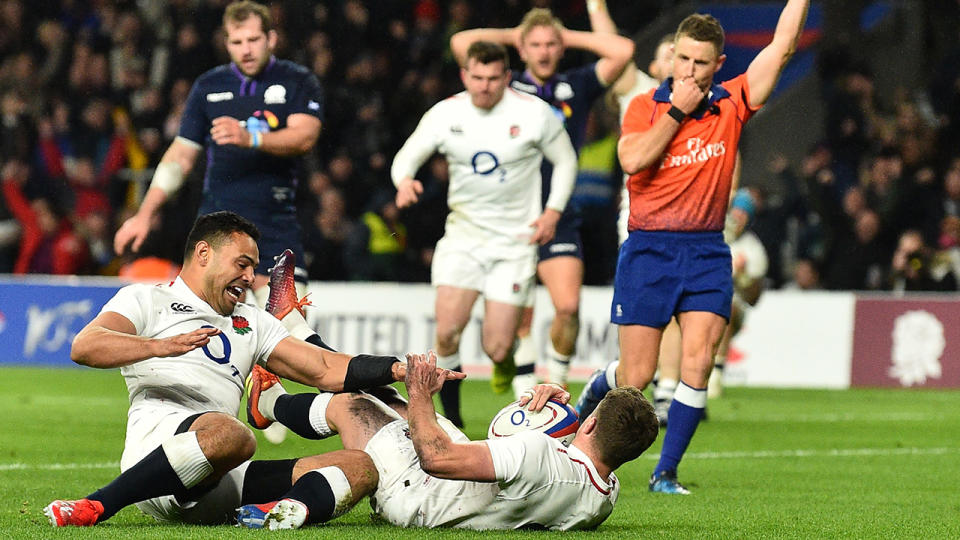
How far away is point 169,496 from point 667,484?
282 centimetres

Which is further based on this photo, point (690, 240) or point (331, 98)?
point (331, 98)

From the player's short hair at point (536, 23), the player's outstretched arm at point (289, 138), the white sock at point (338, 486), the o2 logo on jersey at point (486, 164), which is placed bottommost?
the white sock at point (338, 486)

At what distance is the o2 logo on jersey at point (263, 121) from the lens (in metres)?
9.84

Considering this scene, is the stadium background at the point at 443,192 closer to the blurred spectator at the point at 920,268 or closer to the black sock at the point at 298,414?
the blurred spectator at the point at 920,268

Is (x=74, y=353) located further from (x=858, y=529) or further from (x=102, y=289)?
(x=102, y=289)

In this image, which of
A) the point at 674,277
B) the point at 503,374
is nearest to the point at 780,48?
the point at 674,277

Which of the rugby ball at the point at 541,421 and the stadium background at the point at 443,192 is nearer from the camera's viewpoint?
the rugby ball at the point at 541,421

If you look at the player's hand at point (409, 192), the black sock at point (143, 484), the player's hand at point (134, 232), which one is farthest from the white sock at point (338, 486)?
the player's hand at point (409, 192)

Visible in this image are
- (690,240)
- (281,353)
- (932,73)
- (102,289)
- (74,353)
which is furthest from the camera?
(932,73)

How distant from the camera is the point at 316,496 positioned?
5.52 metres

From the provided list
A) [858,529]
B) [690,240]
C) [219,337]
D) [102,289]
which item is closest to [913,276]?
[102,289]

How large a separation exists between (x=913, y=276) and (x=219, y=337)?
13420 millimetres

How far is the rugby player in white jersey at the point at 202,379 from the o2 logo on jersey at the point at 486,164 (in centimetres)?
464

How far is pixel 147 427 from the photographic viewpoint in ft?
18.5
